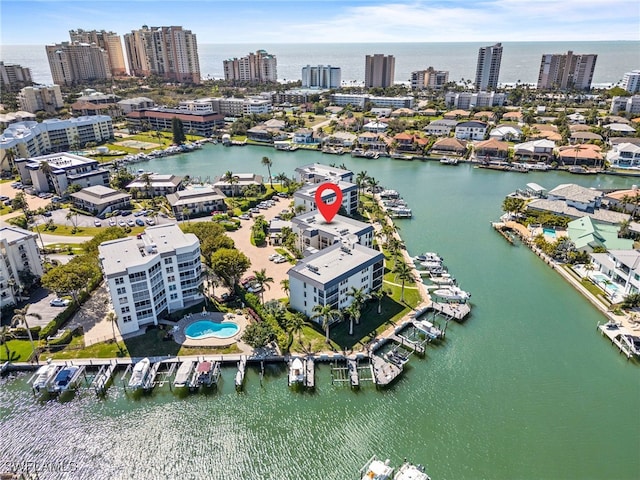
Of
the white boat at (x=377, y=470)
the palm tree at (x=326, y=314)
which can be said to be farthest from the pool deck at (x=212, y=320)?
the white boat at (x=377, y=470)

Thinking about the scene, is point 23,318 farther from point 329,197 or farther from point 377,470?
point 329,197

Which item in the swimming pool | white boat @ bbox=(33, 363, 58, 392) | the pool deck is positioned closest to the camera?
white boat @ bbox=(33, 363, 58, 392)

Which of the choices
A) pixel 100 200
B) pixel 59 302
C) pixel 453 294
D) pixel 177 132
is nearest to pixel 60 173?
pixel 100 200

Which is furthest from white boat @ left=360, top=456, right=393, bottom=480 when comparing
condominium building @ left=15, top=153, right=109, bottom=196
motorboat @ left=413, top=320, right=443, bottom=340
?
condominium building @ left=15, top=153, right=109, bottom=196

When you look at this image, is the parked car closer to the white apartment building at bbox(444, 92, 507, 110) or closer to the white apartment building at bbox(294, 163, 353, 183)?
the white apartment building at bbox(294, 163, 353, 183)

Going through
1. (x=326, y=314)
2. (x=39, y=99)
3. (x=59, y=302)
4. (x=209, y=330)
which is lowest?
(x=209, y=330)

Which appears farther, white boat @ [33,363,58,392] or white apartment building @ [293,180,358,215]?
white apartment building @ [293,180,358,215]
